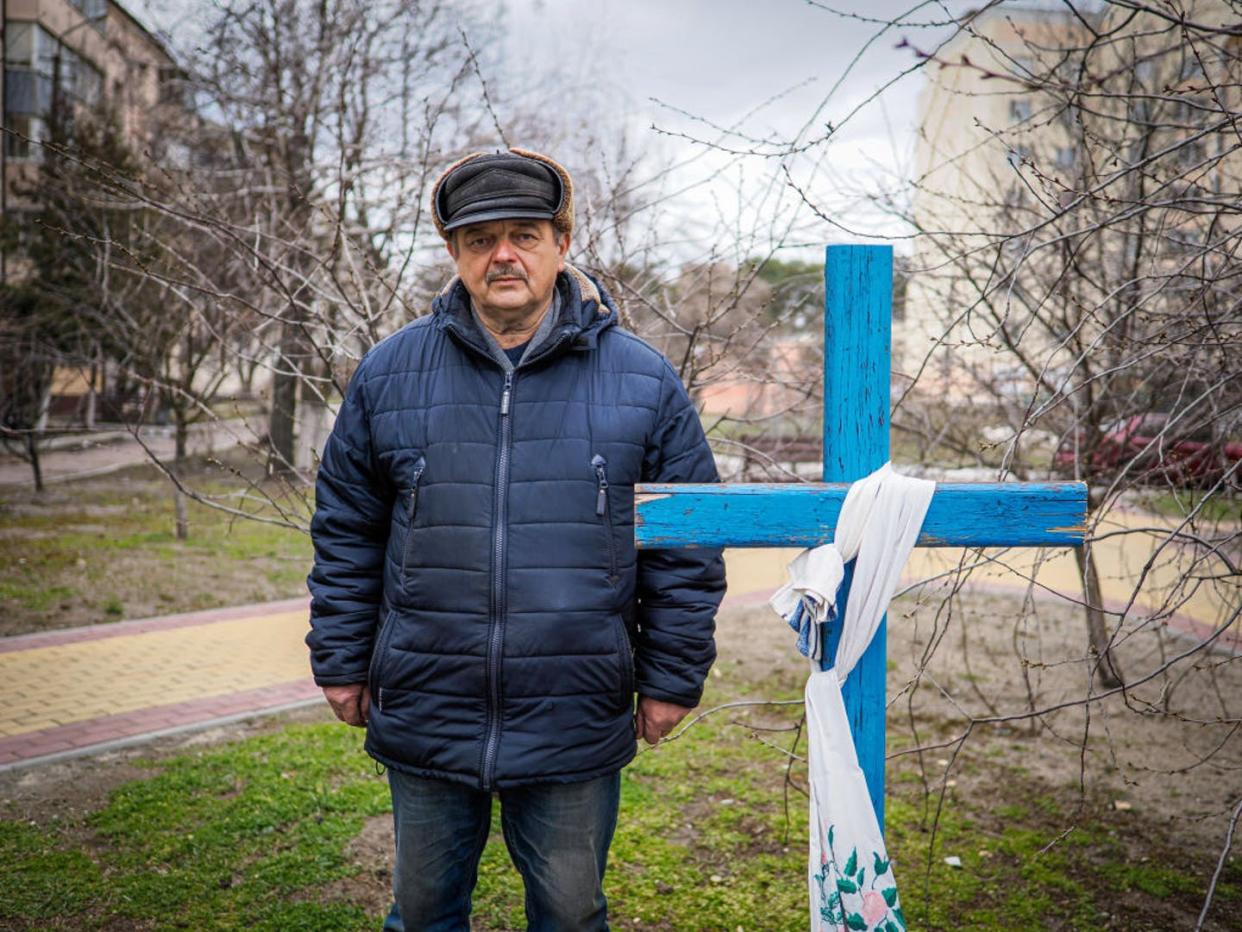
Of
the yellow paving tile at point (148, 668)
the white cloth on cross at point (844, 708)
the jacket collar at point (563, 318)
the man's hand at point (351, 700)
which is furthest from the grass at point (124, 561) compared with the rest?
the white cloth on cross at point (844, 708)

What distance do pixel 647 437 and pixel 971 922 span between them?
2.28 metres

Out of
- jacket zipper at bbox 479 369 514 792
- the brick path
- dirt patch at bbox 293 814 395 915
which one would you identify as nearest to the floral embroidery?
jacket zipper at bbox 479 369 514 792

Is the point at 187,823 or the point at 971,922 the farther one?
the point at 187,823

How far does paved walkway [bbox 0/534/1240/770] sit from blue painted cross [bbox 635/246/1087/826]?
2.29 m

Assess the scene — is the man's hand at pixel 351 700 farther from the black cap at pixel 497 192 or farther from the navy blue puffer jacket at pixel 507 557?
the black cap at pixel 497 192

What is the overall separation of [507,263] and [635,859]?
2555mm

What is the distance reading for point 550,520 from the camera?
2223 millimetres

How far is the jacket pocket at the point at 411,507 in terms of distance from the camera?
2.27 meters

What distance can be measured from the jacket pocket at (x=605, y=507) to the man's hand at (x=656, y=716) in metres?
0.32

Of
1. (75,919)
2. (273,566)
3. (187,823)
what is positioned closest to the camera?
(75,919)

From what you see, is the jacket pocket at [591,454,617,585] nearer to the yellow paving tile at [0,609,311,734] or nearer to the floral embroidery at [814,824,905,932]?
the floral embroidery at [814,824,905,932]

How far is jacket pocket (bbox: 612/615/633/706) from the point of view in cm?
225

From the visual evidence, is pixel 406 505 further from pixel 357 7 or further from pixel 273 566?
pixel 357 7

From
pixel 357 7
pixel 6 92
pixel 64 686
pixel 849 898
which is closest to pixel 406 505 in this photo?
pixel 849 898
